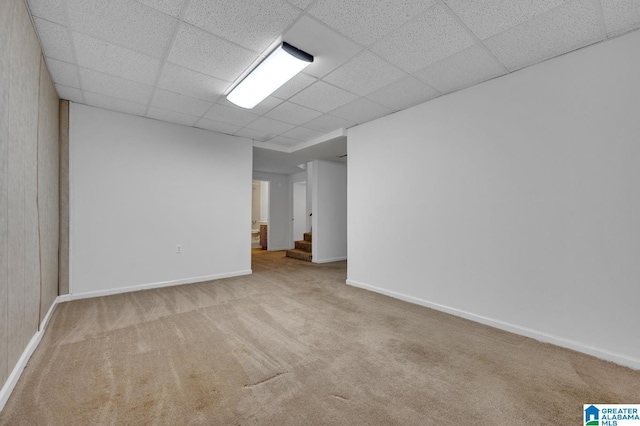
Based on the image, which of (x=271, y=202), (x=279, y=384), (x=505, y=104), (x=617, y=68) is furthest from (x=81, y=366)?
(x=271, y=202)

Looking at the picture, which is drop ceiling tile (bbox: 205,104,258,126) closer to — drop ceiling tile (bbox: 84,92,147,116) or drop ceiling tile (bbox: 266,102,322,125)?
drop ceiling tile (bbox: 266,102,322,125)

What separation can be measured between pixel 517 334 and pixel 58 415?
347 centimetres

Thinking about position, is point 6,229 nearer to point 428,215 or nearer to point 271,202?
point 428,215

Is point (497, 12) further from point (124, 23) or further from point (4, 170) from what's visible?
point (4, 170)

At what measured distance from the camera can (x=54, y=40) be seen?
218 cm

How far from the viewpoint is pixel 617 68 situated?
2037 millimetres

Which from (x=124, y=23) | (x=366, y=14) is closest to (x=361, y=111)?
(x=366, y=14)

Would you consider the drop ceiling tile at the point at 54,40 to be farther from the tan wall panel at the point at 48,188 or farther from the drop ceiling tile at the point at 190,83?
the drop ceiling tile at the point at 190,83

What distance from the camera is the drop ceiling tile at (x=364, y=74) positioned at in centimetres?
243

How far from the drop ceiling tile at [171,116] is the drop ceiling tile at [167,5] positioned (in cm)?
209

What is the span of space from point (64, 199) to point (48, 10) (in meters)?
2.39

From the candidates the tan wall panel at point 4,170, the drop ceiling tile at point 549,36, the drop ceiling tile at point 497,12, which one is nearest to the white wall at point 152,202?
the tan wall panel at point 4,170

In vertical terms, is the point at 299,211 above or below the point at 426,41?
below
